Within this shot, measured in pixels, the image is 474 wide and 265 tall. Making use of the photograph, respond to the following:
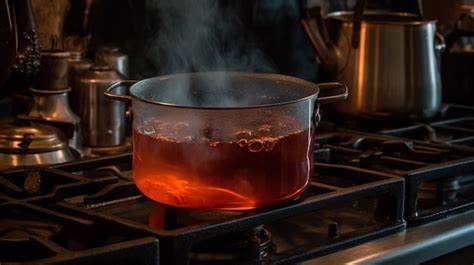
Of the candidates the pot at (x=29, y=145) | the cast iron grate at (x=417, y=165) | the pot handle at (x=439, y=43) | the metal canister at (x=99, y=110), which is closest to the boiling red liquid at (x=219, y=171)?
the cast iron grate at (x=417, y=165)

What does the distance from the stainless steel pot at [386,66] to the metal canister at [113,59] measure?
413mm

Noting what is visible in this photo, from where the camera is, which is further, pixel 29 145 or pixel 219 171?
pixel 29 145

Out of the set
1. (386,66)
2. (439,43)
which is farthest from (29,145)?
(439,43)

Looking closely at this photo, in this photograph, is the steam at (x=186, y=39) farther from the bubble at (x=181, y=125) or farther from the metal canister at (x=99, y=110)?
the bubble at (x=181, y=125)

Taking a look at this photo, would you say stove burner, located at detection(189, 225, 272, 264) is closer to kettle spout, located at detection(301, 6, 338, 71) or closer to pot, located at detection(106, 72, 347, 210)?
pot, located at detection(106, 72, 347, 210)

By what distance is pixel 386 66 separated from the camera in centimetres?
189

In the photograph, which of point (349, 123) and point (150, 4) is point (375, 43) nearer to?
point (349, 123)

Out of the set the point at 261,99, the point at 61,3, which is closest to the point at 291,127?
the point at 261,99

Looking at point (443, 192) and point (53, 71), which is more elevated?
point (53, 71)

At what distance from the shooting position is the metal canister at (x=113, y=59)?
5.77 feet

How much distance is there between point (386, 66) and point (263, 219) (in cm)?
85

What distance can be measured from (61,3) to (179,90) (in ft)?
1.91

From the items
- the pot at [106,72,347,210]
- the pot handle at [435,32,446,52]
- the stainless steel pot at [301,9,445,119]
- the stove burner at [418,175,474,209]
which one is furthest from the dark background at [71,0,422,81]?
the pot at [106,72,347,210]

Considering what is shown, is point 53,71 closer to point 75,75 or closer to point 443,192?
point 75,75
